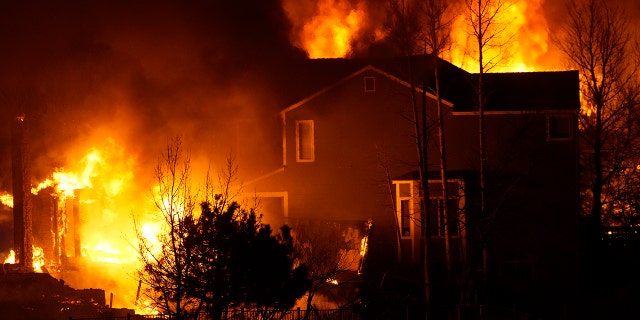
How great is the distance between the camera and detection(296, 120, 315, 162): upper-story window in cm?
2895

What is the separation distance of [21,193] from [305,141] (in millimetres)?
10604

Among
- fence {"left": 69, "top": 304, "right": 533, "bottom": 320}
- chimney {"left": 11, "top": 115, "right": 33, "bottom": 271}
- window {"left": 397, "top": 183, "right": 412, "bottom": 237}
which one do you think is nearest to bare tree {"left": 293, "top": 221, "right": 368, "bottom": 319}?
window {"left": 397, "top": 183, "right": 412, "bottom": 237}

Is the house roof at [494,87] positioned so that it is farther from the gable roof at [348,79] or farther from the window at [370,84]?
the window at [370,84]

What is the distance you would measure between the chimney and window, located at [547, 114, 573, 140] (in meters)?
19.2

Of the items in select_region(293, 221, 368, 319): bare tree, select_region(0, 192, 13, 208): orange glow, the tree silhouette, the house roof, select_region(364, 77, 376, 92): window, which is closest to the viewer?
the tree silhouette

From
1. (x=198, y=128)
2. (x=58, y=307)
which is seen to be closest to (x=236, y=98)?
(x=198, y=128)

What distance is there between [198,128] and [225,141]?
2128 mm

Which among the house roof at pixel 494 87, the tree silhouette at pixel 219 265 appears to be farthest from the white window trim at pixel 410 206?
the tree silhouette at pixel 219 265

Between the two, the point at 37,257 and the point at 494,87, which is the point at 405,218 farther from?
the point at 37,257

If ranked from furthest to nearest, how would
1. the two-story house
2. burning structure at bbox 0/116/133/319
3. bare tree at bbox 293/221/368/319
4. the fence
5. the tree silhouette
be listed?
the two-story house < bare tree at bbox 293/221/368/319 < burning structure at bbox 0/116/133/319 < the fence < the tree silhouette

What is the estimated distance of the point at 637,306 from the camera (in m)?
20.4

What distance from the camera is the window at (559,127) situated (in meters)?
28.0

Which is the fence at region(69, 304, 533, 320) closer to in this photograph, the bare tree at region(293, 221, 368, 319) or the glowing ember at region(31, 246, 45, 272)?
the bare tree at region(293, 221, 368, 319)

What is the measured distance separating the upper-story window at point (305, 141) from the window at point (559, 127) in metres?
8.72
